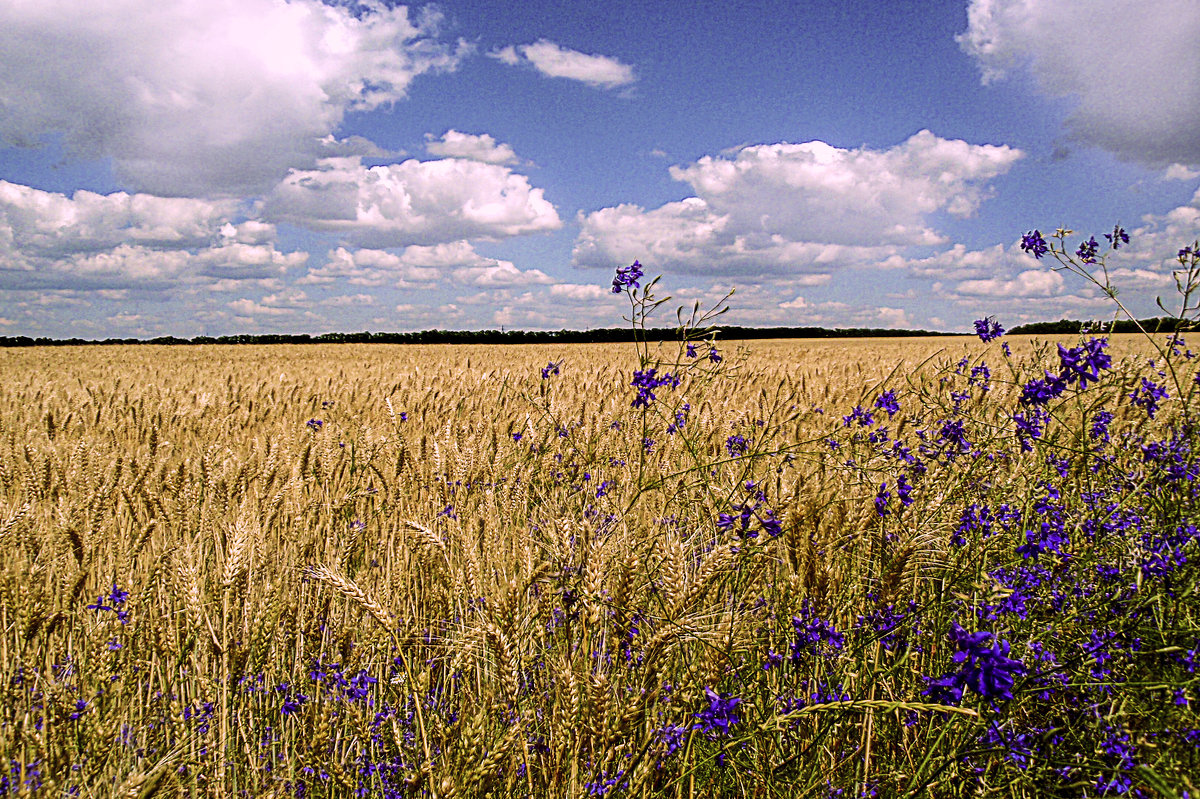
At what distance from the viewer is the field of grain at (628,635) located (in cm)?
125

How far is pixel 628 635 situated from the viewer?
1.49m

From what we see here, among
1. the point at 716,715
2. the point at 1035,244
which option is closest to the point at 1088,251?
the point at 1035,244

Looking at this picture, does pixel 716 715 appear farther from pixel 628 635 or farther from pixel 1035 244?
pixel 1035 244

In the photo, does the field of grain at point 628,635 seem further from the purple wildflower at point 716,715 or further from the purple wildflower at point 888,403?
the purple wildflower at point 888,403

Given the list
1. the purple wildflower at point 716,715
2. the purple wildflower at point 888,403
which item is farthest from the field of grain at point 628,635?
the purple wildflower at point 888,403

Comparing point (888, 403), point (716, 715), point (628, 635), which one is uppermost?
point (888, 403)

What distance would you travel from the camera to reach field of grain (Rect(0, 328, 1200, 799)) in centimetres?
125

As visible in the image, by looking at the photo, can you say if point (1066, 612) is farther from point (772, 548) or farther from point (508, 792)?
point (508, 792)

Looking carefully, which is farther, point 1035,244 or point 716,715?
point 1035,244

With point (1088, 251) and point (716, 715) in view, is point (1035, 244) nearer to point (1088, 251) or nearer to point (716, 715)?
point (1088, 251)

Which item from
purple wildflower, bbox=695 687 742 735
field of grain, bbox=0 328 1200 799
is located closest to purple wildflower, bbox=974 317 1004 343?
field of grain, bbox=0 328 1200 799

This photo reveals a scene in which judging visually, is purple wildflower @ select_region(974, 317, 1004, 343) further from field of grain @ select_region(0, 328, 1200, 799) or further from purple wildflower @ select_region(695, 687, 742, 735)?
purple wildflower @ select_region(695, 687, 742, 735)

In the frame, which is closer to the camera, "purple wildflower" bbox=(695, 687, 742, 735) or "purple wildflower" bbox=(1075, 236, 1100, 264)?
"purple wildflower" bbox=(695, 687, 742, 735)

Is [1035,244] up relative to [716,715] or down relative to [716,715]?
up
